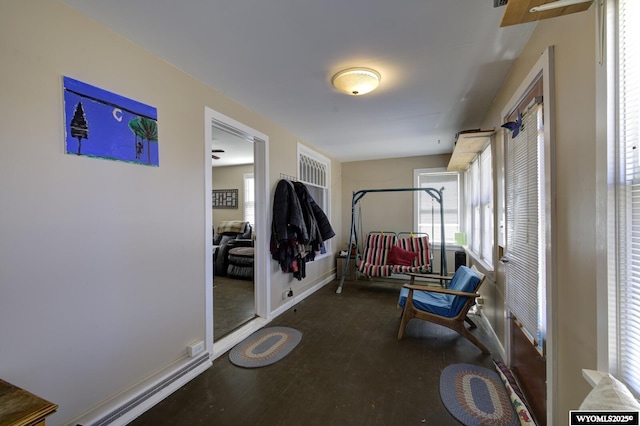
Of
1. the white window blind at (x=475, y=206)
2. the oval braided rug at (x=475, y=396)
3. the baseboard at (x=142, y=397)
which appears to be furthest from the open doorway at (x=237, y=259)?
the white window blind at (x=475, y=206)

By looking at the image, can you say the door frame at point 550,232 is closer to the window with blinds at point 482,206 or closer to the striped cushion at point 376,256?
the window with blinds at point 482,206

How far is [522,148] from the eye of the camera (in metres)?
1.79

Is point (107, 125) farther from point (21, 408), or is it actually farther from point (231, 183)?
point (231, 183)

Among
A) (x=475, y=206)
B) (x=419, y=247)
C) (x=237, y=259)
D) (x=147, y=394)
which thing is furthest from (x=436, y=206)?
(x=147, y=394)

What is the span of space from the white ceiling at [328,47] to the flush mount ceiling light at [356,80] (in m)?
0.06

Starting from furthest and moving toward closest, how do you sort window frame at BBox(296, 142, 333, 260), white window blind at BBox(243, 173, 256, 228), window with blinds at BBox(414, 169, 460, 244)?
white window blind at BBox(243, 173, 256, 228) → window with blinds at BBox(414, 169, 460, 244) → window frame at BBox(296, 142, 333, 260)

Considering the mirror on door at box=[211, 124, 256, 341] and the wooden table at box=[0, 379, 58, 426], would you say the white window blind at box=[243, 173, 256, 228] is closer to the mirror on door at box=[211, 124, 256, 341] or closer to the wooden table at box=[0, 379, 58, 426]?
the mirror on door at box=[211, 124, 256, 341]

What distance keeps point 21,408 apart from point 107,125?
1420mm

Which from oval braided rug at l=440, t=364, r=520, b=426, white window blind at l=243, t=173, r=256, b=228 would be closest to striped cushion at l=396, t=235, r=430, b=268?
oval braided rug at l=440, t=364, r=520, b=426

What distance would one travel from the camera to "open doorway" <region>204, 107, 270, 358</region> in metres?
2.32

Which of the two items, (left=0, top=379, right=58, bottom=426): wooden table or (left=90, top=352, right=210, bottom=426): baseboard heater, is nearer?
(left=0, top=379, right=58, bottom=426): wooden table

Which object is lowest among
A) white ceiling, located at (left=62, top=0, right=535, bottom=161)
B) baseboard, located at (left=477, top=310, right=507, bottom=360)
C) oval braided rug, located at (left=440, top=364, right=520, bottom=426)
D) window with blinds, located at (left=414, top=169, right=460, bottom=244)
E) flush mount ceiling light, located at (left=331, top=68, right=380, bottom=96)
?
oval braided rug, located at (left=440, top=364, right=520, bottom=426)

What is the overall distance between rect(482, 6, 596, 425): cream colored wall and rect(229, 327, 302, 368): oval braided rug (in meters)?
1.97

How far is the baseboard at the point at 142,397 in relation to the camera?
152 centimetres
